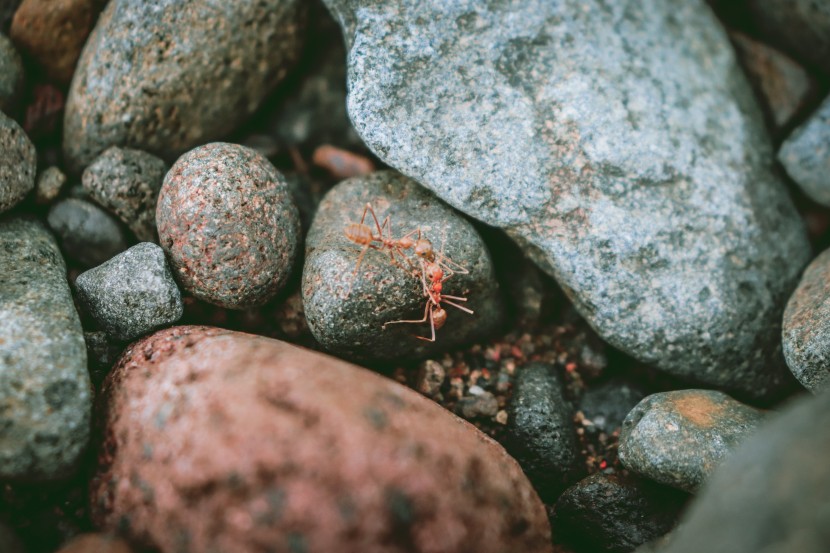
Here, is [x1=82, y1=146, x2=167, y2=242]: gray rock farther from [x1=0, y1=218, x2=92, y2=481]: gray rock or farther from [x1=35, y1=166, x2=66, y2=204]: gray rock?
[x1=0, y1=218, x2=92, y2=481]: gray rock

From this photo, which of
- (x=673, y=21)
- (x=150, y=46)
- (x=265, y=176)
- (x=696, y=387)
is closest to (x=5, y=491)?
(x=265, y=176)

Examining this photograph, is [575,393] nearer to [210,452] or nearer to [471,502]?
[471,502]

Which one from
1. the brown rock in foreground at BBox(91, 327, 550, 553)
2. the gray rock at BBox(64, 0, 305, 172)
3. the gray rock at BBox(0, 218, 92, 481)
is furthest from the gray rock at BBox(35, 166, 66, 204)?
the brown rock in foreground at BBox(91, 327, 550, 553)

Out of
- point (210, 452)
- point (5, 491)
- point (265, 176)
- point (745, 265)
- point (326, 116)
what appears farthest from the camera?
point (326, 116)

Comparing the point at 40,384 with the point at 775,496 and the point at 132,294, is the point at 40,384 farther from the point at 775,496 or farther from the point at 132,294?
the point at 775,496

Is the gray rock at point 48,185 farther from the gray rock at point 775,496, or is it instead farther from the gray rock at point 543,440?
the gray rock at point 775,496

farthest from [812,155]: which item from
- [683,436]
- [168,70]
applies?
[168,70]

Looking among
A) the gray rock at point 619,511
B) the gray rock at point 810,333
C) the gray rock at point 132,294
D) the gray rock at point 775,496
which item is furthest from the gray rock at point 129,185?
the gray rock at point 810,333
